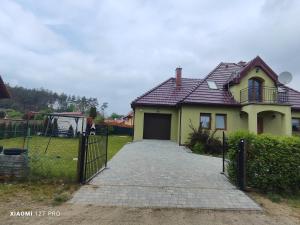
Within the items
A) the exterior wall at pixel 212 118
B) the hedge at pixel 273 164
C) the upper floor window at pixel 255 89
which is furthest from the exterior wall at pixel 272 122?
the hedge at pixel 273 164

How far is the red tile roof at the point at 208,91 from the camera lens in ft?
62.0

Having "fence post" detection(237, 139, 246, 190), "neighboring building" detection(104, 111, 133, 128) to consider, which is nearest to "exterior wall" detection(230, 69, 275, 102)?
"fence post" detection(237, 139, 246, 190)

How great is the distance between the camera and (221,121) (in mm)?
18969

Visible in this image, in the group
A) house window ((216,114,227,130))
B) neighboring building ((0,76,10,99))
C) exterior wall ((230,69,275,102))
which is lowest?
house window ((216,114,227,130))

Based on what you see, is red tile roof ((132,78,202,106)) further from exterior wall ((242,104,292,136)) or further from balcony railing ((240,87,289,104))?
exterior wall ((242,104,292,136))

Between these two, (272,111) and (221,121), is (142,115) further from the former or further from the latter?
(272,111)

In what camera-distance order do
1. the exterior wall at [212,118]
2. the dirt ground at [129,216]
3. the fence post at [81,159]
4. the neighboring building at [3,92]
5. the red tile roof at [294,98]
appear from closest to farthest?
the dirt ground at [129,216] < the fence post at [81,159] < the neighboring building at [3,92] < the exterior wall at [212,118] < the red tile roof at [294,98]

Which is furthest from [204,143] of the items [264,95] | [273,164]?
[273,164]

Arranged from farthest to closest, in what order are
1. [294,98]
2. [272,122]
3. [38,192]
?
1. [294,98]
2. [272,122]
3. [38,192]

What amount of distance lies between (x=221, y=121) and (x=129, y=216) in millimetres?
15327

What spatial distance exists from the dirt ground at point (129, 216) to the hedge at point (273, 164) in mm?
1256

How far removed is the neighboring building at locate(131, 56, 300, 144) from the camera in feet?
60.3

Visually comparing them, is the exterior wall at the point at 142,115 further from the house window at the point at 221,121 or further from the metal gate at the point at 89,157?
the metal gate at the point at 89,157

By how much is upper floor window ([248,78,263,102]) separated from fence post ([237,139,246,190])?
42.7 ft
